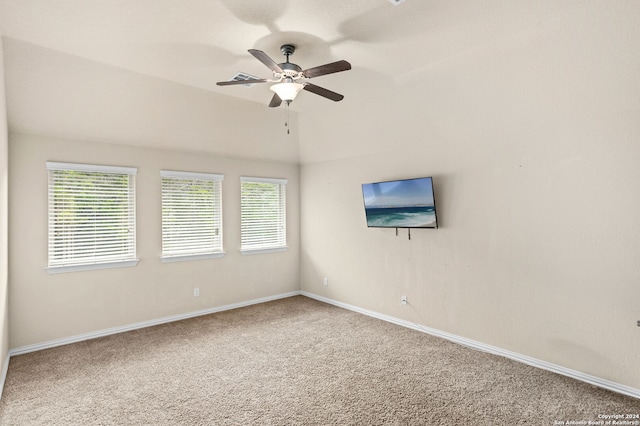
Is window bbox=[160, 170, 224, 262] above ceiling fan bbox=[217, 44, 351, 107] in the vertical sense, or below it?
below

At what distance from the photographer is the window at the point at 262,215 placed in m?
5.64

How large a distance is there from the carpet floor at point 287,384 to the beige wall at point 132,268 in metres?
0.39

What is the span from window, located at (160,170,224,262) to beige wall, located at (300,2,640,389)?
1956 mm

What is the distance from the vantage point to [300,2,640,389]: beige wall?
2824 millimetres

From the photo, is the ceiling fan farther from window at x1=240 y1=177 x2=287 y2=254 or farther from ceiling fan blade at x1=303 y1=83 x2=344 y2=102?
window at x1=240 y1=177 x2=287 y2=254

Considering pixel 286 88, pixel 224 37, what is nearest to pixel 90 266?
pixel 224 37

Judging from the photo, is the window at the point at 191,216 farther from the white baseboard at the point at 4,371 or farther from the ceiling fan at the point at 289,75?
the ceiling fan at the point at 289,75

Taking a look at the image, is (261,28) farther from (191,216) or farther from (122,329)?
(122,329)

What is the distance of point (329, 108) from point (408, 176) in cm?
136

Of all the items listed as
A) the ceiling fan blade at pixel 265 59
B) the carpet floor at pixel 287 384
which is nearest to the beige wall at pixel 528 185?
the carpet floor at pixel 287 384

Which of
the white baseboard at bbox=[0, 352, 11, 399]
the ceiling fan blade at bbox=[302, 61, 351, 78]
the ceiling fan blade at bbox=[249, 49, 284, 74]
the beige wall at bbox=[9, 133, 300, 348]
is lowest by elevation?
the white baseboard at bbox=[0, 352, 11, 399]

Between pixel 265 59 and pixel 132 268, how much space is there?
3.44 meters

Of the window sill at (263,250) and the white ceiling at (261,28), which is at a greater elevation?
the white ceiling at (261,28)

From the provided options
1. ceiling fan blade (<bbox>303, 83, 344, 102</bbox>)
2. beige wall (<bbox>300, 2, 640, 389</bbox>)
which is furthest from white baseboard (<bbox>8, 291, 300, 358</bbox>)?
ceiling fan blade (<bbox>303, 83, 344, 102</bbox>)
